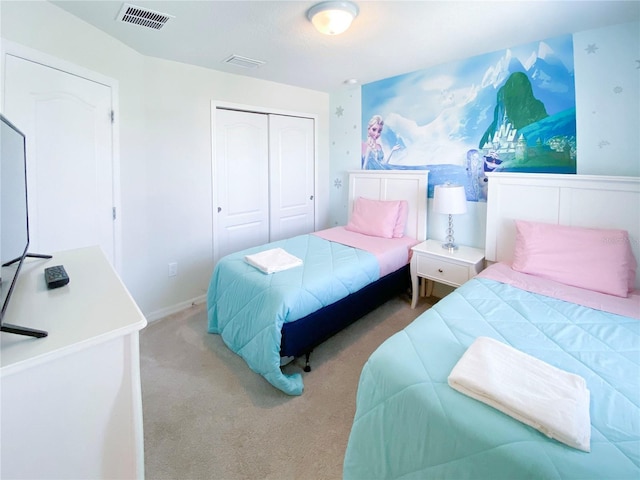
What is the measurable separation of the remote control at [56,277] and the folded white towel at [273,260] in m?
1.15

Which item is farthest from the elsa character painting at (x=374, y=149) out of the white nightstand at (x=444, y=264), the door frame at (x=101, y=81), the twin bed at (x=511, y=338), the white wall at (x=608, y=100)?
the door frame at (x=101, y=81)

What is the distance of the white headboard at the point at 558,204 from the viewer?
6.82ft

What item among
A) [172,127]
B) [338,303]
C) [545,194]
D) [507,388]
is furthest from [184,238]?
[545,194]

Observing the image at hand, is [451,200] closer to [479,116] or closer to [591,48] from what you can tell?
[479,116]

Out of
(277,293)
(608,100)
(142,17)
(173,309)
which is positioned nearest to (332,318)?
(277,293)

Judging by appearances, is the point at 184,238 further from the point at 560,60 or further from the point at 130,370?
the point at 560,60

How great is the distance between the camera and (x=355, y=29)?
2.20 m

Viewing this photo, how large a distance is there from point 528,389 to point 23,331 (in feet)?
5.02

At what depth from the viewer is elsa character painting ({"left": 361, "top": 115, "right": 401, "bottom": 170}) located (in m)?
3.60

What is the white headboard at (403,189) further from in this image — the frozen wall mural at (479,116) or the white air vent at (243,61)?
the white air vent at (243,61)

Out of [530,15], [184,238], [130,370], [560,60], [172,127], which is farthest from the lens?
[184,238]

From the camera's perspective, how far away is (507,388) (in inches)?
42.4

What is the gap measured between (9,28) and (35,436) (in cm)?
201

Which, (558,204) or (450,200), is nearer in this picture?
(558,204)
